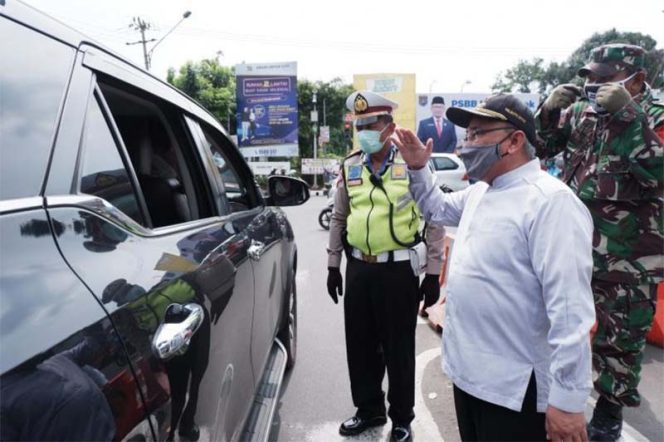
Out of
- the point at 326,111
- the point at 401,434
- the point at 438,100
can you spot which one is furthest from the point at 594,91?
the point at 326,111

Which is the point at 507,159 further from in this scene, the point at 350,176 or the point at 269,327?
the point at 269,327

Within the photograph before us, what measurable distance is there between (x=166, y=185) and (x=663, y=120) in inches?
101

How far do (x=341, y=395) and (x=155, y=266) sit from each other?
233 cm

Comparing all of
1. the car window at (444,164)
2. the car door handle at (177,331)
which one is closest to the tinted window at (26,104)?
the car door handle at (177,331)

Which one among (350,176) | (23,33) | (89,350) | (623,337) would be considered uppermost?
(23,33)

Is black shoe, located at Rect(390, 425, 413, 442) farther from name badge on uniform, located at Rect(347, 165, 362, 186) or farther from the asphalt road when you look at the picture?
name badge on uniform, located at Rect(347, 165, 362, 186)

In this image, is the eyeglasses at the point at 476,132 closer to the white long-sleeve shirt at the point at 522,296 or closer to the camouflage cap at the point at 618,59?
the white long-sleeve shirt at the point at 522,296

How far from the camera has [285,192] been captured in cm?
333

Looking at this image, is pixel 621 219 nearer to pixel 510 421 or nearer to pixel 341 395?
pixel 510 421

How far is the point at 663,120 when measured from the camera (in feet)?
8.30

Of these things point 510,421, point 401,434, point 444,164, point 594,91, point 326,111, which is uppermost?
point 326,111

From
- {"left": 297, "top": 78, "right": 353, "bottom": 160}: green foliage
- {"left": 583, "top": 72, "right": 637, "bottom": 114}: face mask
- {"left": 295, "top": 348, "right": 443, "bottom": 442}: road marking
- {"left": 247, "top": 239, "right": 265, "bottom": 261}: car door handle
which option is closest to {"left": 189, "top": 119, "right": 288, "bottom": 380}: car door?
{"left": 247, "top": 239, "right": 265, "bottom": 261}: car door handle

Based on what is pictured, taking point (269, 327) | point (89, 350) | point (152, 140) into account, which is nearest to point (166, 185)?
point (152, 140)

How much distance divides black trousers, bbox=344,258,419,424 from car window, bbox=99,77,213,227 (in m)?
0.93
